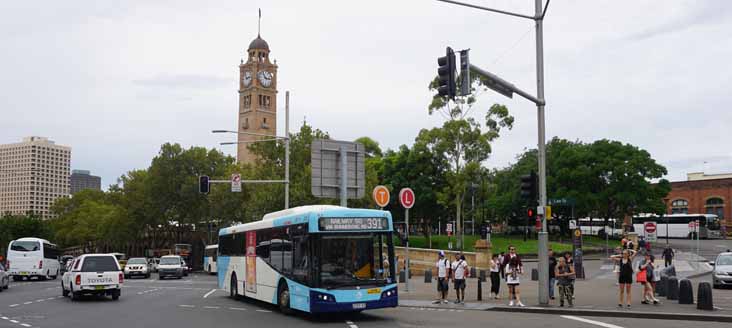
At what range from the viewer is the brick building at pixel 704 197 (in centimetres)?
9281

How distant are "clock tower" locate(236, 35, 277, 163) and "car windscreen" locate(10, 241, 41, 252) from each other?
75897mm

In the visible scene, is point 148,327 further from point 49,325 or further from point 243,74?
point 243,74

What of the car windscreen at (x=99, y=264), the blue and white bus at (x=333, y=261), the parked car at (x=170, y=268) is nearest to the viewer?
the blue and white bus at (x=333, y=261)

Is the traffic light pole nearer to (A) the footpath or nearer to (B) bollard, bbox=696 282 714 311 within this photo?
(A) the footpath

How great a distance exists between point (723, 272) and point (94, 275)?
24553mm

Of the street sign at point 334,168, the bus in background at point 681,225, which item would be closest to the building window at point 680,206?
the bus in background at point 681,225

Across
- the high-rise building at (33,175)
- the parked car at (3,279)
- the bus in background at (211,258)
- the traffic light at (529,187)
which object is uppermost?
the high-rise building at (33,175)

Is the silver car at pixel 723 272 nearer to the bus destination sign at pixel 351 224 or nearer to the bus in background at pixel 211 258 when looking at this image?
the bus destination sign at pixel 351 224

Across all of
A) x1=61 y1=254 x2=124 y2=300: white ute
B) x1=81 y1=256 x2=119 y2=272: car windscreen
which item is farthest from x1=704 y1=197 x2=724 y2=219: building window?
x1=81 y1=256 x2=119 y2=272: car windscreen

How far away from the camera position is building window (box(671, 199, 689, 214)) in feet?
322

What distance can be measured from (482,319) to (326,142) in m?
11.2

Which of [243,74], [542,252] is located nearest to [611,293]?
[542,252]

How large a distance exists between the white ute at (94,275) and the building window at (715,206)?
90214mm

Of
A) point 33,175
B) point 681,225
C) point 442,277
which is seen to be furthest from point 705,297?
point 33,175
